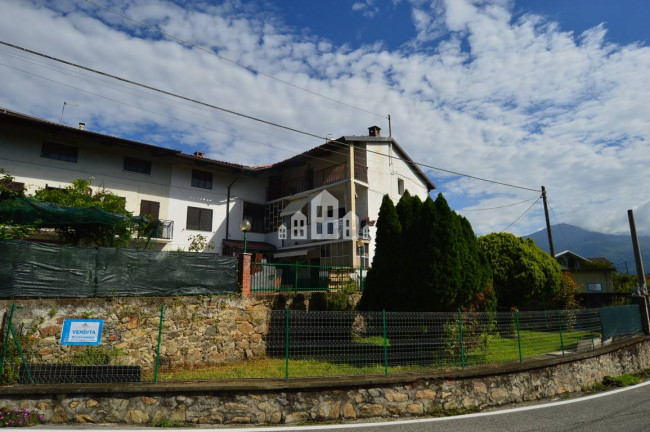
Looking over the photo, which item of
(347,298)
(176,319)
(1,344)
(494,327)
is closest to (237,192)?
(347,298)

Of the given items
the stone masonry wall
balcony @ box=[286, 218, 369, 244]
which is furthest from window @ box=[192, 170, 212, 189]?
the stone masonry wall

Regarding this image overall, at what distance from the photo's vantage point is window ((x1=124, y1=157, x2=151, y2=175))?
22.0m

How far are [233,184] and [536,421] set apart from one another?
2304 centimetres

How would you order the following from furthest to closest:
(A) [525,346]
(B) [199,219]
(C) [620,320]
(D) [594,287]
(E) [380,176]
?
1. (D) [594,287]
2. (E) [380,176]
3. (B) [199,219]
4. (C) [620,320]
5. (A) [525,346]

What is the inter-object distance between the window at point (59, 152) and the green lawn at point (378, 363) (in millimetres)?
15863

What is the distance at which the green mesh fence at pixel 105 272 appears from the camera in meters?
9.14

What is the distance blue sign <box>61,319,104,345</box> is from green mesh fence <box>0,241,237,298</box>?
2.49 m

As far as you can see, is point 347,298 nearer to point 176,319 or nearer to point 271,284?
point 271,284

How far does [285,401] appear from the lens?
6.49 meters

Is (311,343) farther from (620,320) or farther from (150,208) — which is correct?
(150,208)

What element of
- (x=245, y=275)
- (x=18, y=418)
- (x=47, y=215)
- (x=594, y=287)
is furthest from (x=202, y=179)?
(x=594, y=287)

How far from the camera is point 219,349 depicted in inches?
438

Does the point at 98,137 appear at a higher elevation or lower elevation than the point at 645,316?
higher

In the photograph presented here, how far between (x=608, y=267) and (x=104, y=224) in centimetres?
3849
